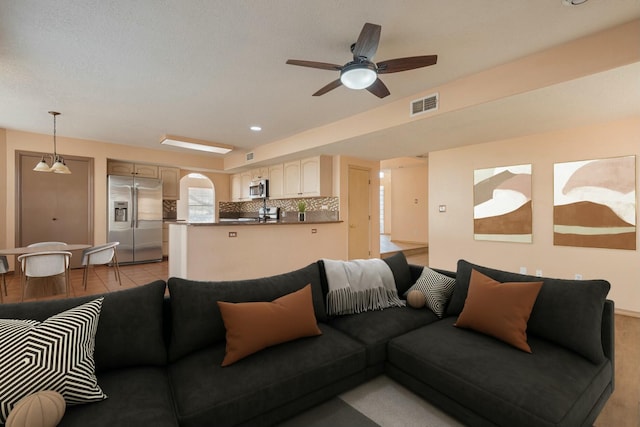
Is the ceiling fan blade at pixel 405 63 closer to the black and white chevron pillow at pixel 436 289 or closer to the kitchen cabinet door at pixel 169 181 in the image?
the black and white chevron pillow at pixel 436 289

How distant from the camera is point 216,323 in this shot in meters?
1.69

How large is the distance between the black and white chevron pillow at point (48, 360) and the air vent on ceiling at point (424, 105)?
350 centimetres

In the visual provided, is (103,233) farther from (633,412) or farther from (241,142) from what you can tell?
(633,412)

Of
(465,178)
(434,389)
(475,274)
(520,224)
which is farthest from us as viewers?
(465,178)

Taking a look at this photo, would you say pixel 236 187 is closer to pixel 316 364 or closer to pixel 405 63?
pixel 405 63

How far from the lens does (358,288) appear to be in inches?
89.6

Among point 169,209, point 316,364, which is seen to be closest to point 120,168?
point 169,209

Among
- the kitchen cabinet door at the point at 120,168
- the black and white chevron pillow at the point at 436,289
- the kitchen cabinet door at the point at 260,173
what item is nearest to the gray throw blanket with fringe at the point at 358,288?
the black and white chevron pillow at the point at 436,289

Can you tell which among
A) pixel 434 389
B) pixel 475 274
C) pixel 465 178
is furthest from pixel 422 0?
pixel 465 178

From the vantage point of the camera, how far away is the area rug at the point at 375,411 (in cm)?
154

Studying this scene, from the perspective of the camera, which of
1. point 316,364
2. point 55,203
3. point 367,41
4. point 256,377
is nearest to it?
point 256,377

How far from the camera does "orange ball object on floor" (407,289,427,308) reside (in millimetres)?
2291

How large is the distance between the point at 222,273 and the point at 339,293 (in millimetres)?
2295

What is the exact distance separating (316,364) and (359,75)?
207 cm
